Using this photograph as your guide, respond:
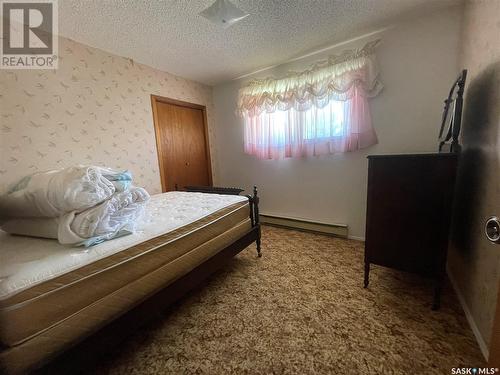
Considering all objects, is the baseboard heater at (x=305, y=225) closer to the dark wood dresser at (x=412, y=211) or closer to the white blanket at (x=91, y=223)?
the dark wood dresser at (x=412, y=211)

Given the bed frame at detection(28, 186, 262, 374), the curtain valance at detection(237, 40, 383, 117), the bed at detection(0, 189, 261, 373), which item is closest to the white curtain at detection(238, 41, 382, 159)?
the curtain valance at detection(237, 40, 383, 117)

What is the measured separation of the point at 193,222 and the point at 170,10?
1715mm

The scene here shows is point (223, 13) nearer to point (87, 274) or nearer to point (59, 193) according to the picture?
point (59, 193)

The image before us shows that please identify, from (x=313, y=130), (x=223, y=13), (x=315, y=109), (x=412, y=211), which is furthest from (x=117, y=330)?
(x=315, y=109)

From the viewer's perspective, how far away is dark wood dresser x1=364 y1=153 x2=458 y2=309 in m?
1.24

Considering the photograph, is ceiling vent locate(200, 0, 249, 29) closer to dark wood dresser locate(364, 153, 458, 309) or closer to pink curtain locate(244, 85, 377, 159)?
pink curtain locate(244, 85, 377, 159)

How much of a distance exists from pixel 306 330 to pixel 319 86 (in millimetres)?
2386

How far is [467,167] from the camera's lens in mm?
1432

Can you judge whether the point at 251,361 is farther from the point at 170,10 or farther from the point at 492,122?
the point at 170,10

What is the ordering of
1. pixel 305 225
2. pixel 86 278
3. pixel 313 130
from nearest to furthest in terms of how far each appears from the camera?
1. pixel 86 278
2. pixel 313 130
3. pixel 305 225

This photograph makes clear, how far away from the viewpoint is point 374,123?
7.17ft

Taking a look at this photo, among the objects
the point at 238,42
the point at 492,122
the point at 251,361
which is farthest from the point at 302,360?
the point at 238,42

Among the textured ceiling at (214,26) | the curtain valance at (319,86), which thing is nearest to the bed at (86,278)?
the textured ceiling at (214,26)

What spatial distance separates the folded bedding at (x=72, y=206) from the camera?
0.96 meters
